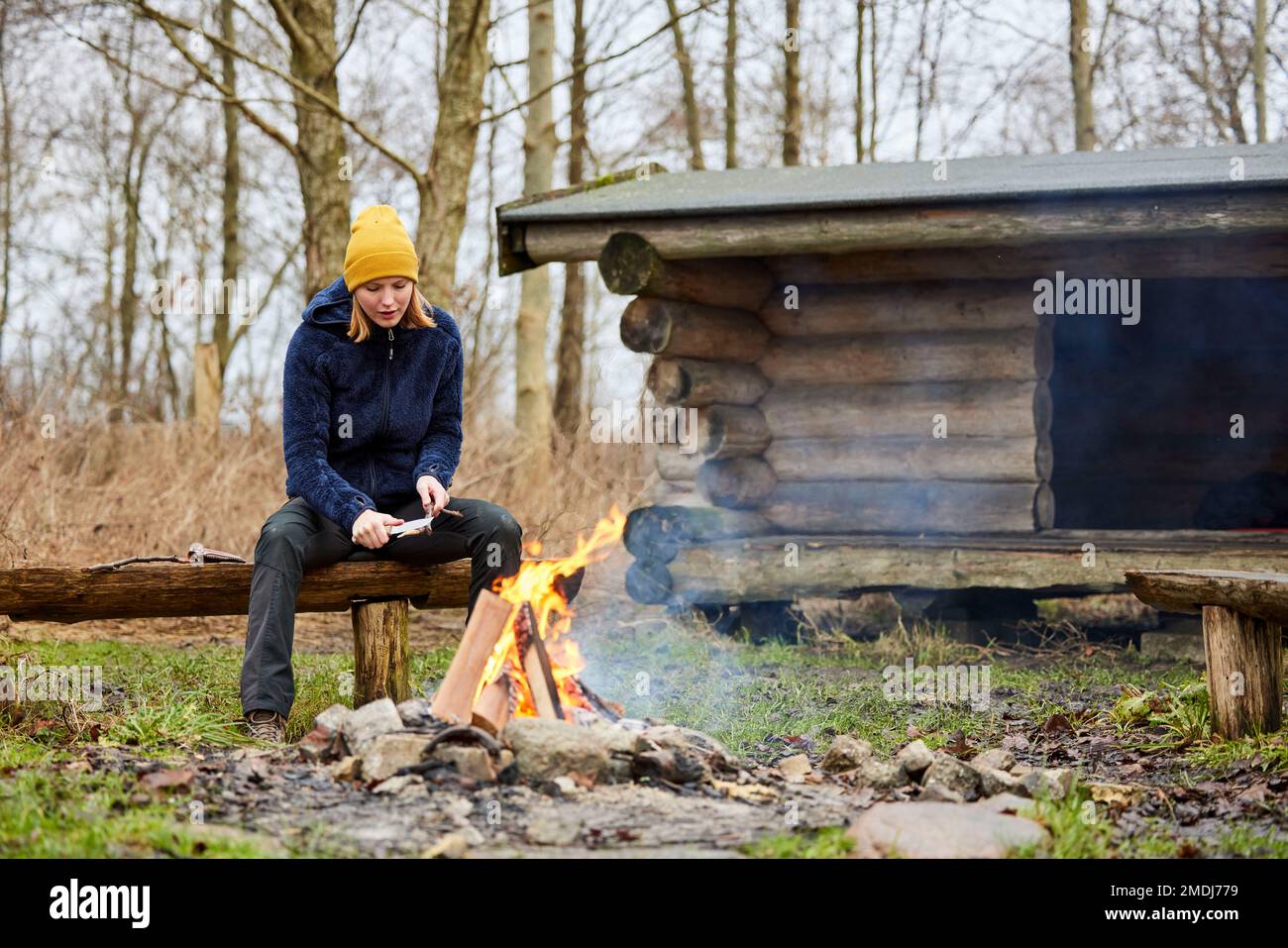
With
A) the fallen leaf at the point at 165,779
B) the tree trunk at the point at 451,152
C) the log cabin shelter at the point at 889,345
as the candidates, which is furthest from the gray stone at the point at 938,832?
the tree trunk at the point at 451,152

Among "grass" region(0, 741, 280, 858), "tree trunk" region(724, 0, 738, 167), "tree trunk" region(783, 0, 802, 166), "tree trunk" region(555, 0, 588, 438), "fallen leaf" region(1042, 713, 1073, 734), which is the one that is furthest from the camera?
"tree trunk" region(724, 0, 738, 167)

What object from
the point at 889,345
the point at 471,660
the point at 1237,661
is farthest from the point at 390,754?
the point at 889,345

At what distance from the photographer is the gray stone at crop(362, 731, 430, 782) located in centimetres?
436

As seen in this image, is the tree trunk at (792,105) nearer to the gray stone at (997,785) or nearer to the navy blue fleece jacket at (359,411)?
the navy blue fleece jacket at (359,411)

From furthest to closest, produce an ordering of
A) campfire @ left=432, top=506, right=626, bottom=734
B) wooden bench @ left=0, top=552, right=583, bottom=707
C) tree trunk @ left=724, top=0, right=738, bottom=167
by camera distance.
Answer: tree trunk @ left=724, top=0, right=738, bottom=167 → wooden bench @ left=0, top=552, right=583, bottom=707 → campfire @ left=432, top=506, right=626, bottom=734

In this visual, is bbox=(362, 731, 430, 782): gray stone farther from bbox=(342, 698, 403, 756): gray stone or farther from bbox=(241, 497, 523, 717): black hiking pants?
bbox=(241, 497, 523, 717): black hiking pants

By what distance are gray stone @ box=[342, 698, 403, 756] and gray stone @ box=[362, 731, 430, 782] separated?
68 mm

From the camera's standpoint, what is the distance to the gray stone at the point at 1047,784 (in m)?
4.49

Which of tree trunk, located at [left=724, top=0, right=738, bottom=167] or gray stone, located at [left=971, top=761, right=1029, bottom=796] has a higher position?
tree trunk, located at [left=724, top=0, right=738, bottom=167]

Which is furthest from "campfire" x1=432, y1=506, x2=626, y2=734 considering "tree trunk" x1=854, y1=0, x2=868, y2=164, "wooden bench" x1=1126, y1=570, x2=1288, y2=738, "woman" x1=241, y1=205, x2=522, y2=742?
"tree trunk" x1=854, y1=0, x2=868, y2=164

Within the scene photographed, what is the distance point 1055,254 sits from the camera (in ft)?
27.8

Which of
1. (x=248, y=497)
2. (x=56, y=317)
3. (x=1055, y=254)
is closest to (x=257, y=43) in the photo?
(x=56, y=317)

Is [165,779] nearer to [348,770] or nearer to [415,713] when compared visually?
[348,770]

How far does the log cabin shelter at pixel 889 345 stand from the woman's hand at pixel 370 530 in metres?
3.16
